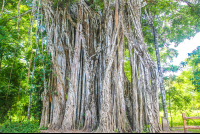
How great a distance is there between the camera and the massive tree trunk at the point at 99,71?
10.7ft

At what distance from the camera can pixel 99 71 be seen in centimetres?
408

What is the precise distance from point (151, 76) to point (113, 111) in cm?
142

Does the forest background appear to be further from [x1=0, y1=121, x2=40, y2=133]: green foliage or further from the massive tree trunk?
[x1=0, y1=121, x2=40, y2=133]: green foliage

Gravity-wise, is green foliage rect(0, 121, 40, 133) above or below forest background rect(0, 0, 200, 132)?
below

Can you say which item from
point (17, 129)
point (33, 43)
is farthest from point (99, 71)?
point (33, 43)

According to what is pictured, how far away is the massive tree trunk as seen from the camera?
3.25 m

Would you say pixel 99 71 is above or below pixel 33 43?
below

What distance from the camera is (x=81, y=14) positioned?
4277 millimetres

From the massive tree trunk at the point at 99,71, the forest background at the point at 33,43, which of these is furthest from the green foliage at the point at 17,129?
the forest background at the point at 33,43

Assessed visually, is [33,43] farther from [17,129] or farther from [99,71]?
[17,129]

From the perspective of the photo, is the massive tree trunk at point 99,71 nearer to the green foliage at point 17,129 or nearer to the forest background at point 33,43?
the green foliage at point 17,129

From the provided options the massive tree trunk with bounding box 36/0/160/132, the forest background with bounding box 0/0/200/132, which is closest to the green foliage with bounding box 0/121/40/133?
the massive tree trunk with bounding box 36/0/160/132

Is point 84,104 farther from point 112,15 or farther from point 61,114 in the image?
point 112,15

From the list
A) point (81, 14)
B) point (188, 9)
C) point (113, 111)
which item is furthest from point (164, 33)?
point (113, 111)
